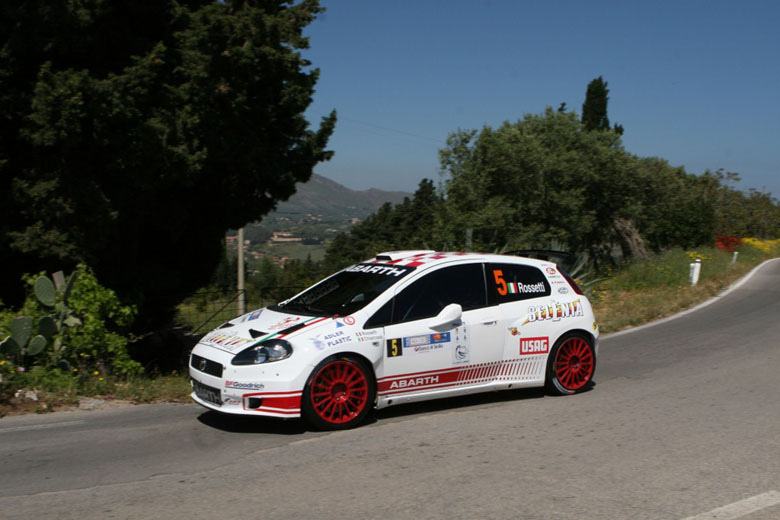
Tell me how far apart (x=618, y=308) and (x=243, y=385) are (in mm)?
10568

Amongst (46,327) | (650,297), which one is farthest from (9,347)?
(650,297)

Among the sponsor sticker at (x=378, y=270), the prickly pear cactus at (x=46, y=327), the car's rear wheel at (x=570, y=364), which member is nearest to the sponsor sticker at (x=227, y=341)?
the sponsor sticker at (x=378, y=270)

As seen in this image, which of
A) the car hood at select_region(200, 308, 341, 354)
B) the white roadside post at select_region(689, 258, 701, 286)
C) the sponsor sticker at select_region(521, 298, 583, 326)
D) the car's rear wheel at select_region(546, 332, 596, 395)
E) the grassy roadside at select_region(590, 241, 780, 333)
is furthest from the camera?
the white roadside post at select_region(689, 258, 701, 286)

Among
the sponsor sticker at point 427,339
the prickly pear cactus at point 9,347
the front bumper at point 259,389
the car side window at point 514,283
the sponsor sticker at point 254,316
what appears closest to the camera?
the front bumper at point 259,389

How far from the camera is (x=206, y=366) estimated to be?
6812 mm

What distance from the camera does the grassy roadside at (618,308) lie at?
26.0 feet

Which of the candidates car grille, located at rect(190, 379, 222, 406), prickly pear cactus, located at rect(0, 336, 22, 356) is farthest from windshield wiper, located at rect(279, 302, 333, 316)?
prickly pear cactus, located at rect(0, 336, 22, 356)

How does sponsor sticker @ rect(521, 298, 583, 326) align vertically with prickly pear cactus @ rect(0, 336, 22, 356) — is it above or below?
above

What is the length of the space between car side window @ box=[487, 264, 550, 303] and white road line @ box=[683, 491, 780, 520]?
3.32 meters

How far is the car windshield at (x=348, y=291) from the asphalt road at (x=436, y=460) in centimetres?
116

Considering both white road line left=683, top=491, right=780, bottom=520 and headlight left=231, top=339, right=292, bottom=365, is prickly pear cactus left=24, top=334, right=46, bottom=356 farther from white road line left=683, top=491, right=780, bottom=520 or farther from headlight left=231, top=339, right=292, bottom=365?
white road line left=683, top=491, right=780, bottom=520

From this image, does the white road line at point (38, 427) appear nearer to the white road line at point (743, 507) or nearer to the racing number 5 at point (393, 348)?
the racing number 5 at point (393, 348)

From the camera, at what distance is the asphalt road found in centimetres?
475

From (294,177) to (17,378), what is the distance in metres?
7.84
